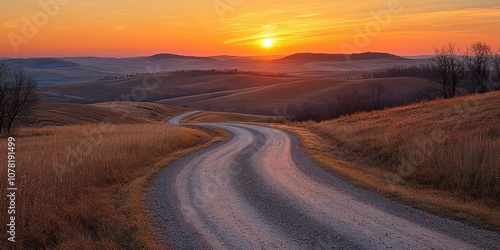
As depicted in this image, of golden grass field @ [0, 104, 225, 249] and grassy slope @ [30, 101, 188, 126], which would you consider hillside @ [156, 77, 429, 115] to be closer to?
grassy slope @ [30, 101, 188, 126]

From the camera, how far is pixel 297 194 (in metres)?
12.9

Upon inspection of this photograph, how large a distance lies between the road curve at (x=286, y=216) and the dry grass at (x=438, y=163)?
1.00 metres

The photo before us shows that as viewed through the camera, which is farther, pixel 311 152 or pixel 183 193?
pixel 311 152

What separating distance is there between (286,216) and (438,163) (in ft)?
24.9

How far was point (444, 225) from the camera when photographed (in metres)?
9.56

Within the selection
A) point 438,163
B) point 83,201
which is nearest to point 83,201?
point 83,201

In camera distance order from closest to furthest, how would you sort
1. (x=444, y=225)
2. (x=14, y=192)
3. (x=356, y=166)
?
(x=444, y=225)
(x=14, y=192)
(x=356, y=166)

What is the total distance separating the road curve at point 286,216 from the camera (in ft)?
28.5

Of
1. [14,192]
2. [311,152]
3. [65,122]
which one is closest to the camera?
[14,192]

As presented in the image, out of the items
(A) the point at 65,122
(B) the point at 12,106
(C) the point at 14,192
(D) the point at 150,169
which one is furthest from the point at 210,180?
(A) the point at 65,122

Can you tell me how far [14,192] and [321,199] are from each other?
8.21m

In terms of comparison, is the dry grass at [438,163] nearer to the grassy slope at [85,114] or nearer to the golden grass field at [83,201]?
the golden grass field at [83,201]

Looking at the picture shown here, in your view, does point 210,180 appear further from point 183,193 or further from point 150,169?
point 150,169

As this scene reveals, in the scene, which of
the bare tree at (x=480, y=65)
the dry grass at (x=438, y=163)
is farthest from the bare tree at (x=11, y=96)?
the bare tree at (x=480, y=65)
